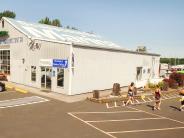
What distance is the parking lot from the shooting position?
46.0 ft

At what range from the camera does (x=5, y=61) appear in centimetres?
3528

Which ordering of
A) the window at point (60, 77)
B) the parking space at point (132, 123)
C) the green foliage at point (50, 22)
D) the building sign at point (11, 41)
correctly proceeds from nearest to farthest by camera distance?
the parking space at point (132, 123) < the window at point (60, 77) < the building sign at point (11, 41) < the green foliage at point (50, 22)

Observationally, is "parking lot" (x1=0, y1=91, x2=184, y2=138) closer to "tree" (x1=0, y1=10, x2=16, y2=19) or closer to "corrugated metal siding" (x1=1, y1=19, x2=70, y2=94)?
"corrugated metal siding" (x1=1, y1=19, x2=70, y2=94)

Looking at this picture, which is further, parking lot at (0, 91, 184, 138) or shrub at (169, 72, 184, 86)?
shrub at (169, 72, 184, 86)

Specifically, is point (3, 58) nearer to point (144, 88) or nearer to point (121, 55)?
point (121, 55)

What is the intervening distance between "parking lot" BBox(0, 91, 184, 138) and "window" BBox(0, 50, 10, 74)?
12.3 m

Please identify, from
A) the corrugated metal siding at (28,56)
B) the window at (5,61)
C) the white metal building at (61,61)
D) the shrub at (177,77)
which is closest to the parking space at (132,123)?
the white metal building at (61,61)

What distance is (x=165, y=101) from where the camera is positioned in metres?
25.5

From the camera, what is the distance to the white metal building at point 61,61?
26109 mm

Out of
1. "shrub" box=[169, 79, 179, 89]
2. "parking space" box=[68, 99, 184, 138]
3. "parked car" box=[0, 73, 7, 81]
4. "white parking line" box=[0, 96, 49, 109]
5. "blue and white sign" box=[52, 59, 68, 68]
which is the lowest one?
"parking space" box=[68, 99, 184, 138]

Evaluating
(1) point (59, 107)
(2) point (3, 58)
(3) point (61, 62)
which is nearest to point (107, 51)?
(3) point (61, 62)

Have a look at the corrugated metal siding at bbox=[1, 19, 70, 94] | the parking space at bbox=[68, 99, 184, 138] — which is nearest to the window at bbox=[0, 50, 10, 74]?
the corrugated metal siding at bbox=[1, 19, 70, 94]

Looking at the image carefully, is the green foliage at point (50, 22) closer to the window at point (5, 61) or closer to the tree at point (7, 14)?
the tree at point (7, 14)

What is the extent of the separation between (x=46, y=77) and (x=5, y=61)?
31.2 ft
